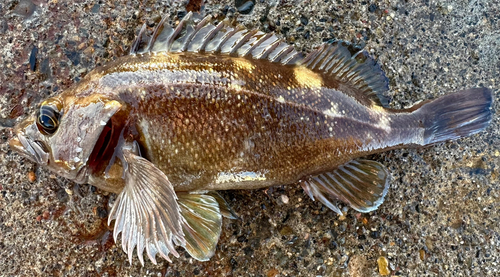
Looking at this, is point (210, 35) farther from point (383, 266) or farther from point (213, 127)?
point (383, 266)

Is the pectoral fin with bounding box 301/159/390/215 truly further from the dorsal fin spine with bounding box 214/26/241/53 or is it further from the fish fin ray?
the dorsal fin spine with bounding box 214/26/241/53

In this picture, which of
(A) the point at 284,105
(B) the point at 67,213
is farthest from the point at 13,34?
(A) the point at 284,105

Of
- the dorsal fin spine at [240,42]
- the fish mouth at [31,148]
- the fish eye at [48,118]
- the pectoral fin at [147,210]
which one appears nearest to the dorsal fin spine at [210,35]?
the dorsal fin spine at [240,42]

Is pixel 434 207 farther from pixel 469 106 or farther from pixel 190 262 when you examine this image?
pixel 190 262

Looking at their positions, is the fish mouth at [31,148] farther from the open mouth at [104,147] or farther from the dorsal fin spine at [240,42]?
the dorsal fin spine at [240,42]

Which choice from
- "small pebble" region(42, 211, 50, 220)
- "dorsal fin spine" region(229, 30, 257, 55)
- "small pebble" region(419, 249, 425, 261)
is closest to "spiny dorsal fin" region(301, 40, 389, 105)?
"dorsal fin spine" region(229, 30, 257, 55)

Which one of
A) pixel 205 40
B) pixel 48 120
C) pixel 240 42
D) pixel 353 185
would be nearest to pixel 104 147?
pixel 48 120
